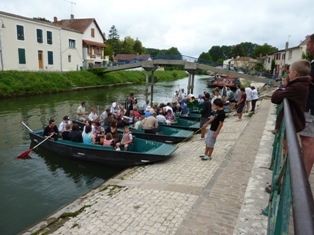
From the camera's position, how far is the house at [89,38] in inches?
1706

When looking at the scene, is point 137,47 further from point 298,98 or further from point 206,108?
point 298,98

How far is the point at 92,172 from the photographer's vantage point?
9.51m

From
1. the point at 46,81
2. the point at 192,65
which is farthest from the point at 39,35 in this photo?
the point at 192,65

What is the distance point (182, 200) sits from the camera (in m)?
5.56

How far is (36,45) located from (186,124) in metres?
27.3

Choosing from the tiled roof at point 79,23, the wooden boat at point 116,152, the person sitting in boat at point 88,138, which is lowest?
the wooden boat at point 116,152

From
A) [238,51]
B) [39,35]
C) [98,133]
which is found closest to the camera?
[98,133]

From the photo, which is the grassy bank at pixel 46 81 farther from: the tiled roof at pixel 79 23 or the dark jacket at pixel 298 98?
the dark jacket at pixel 298 98

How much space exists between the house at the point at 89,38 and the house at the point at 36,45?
232cm

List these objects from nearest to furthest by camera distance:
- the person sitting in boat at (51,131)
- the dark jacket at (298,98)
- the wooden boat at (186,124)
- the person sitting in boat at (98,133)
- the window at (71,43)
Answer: the dark jacket at (298,98), the person sitting in boat at (98,133), the person sitting in boat at (51,131), the wooden boat at (186,124), the window at (71,43)

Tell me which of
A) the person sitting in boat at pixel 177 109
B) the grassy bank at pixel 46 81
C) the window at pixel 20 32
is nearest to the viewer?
the person sitting in boat at pixel 177 109

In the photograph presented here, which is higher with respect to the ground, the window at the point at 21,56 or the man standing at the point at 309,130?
the window at the point at 21,56

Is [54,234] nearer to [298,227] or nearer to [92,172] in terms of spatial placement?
[92,172]

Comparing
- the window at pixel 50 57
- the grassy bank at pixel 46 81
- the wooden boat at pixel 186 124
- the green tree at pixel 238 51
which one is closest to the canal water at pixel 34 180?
the wooden boat at pixel 186 124
